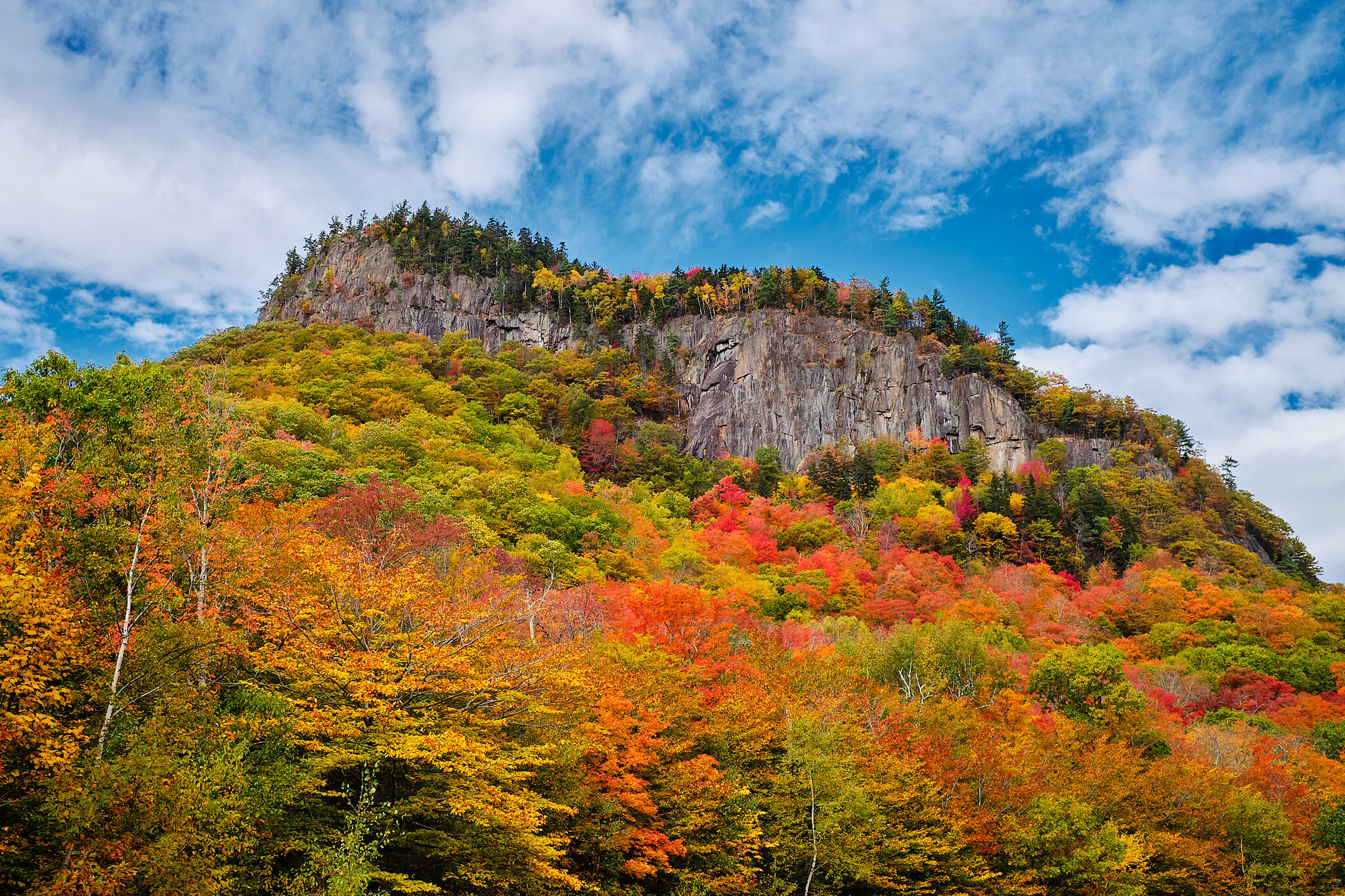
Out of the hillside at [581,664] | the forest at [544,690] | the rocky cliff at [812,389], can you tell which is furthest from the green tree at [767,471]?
the forest at [544,690]

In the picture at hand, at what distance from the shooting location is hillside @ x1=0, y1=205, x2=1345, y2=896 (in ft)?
43.8

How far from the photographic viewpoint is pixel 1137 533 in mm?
66938

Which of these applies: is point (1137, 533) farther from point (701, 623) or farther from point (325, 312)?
point (325, 312)

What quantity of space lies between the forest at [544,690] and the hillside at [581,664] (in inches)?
5.2

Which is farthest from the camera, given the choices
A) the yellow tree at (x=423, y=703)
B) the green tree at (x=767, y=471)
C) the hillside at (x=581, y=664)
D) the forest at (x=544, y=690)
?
the green tree at (x=767, y=471)

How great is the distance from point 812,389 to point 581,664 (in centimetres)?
6743

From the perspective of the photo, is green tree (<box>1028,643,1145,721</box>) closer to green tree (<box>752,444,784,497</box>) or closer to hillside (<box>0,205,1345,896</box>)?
hillside (<box>0,205,1345,896</box>)

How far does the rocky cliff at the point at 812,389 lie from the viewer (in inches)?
3184

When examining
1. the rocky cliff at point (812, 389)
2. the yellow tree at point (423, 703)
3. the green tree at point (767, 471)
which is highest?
the rocky cliff at point (812, 389)

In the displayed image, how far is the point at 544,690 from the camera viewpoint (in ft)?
55.5

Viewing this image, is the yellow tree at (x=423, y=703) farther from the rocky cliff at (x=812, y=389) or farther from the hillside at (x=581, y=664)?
the rocky cliff at (x=812, y=389)

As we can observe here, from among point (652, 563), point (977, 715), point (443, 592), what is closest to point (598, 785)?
point (443, 592)

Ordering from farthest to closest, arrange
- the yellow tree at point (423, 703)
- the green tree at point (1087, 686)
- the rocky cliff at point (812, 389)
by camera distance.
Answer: the rocky cliff at point (812, 389) → the green tree at point (1087, 686) → the yellow tree at point (423, 703)

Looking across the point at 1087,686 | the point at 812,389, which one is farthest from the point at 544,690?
the point at 812,389
